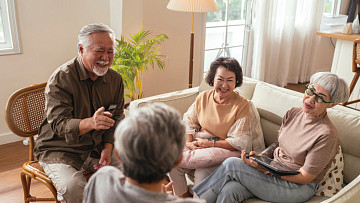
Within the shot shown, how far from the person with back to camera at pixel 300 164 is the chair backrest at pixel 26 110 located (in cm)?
111

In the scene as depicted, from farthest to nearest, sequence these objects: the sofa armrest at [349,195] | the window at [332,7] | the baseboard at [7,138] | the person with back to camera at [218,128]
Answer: the window at [332,7] → the baseboard at [7,138] → the person with back to camera at [218,128] → the sofa armrest at [349,195]

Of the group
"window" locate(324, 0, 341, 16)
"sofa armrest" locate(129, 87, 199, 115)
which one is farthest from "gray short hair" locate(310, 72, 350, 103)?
"window" locate(324, 0, 341, 16)

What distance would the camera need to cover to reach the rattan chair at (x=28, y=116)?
6.61ft

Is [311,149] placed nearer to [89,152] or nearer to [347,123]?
[347,123]

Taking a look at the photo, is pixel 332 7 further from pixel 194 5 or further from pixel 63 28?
pixel 63 28

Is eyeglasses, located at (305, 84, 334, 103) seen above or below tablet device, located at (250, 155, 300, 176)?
above

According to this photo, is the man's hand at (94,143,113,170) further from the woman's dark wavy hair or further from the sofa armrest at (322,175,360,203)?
the sofa armrest at (322,175,360,203)

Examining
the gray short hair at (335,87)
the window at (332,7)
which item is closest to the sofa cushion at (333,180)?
the gray short hair at (335,87)

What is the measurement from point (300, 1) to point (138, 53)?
303 cm

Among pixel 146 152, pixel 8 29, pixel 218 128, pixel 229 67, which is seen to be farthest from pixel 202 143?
pixel 8 29

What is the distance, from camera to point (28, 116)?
2.11 metres

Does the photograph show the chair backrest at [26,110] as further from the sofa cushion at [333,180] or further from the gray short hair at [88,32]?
the sofa cushion at [333,180]

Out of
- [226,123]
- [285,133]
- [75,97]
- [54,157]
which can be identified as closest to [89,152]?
[54,157]

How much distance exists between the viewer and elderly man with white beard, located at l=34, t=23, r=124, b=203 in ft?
6.15
